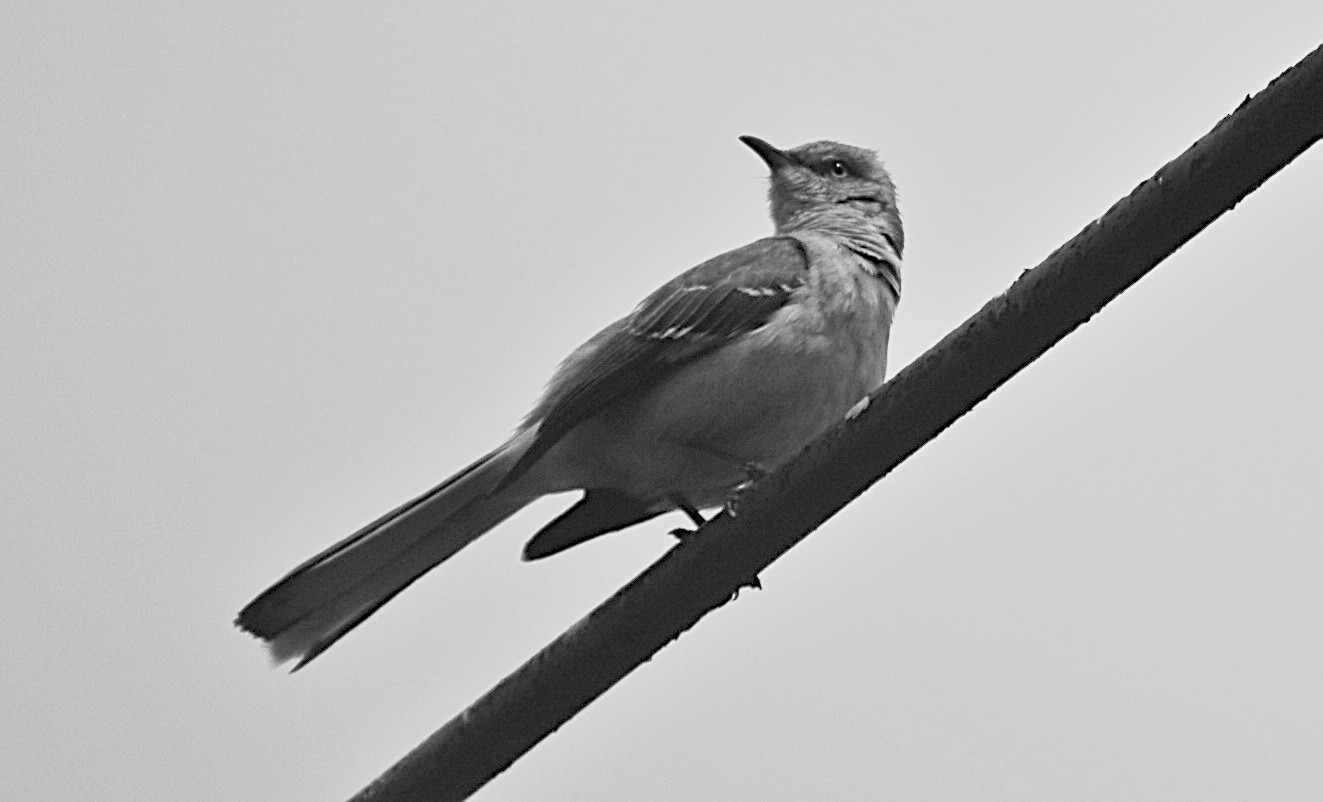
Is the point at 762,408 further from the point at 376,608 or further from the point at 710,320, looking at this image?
the point at 376,608

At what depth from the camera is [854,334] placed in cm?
596

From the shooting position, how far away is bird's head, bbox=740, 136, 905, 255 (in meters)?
7.22

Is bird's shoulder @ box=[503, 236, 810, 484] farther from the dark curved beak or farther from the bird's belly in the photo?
the dark curved beak

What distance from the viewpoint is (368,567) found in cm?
555

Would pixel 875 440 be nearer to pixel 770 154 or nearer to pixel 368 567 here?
pixel 368 567

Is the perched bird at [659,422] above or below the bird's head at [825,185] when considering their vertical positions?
below

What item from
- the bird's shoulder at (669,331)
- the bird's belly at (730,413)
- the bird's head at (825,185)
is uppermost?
the bird's head at (825,185)

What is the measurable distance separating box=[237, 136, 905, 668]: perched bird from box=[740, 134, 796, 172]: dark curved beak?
123 centimetres

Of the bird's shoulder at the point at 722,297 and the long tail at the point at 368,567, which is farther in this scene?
the bird's shoulder at the point at 722,297

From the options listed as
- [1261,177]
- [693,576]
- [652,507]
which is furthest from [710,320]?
[1261,177]

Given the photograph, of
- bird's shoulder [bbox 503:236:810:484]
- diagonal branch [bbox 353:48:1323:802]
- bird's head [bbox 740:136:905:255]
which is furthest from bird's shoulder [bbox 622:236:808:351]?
diagonal branch [bbox 353:48:1323:802]

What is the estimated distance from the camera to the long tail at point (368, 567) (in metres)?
5.46

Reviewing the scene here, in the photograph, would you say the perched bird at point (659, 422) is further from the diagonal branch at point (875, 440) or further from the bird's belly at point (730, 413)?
the diagonal branch at point (875, 440)

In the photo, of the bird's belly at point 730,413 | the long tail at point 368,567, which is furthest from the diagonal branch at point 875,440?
the bird's belly at point 730,413
